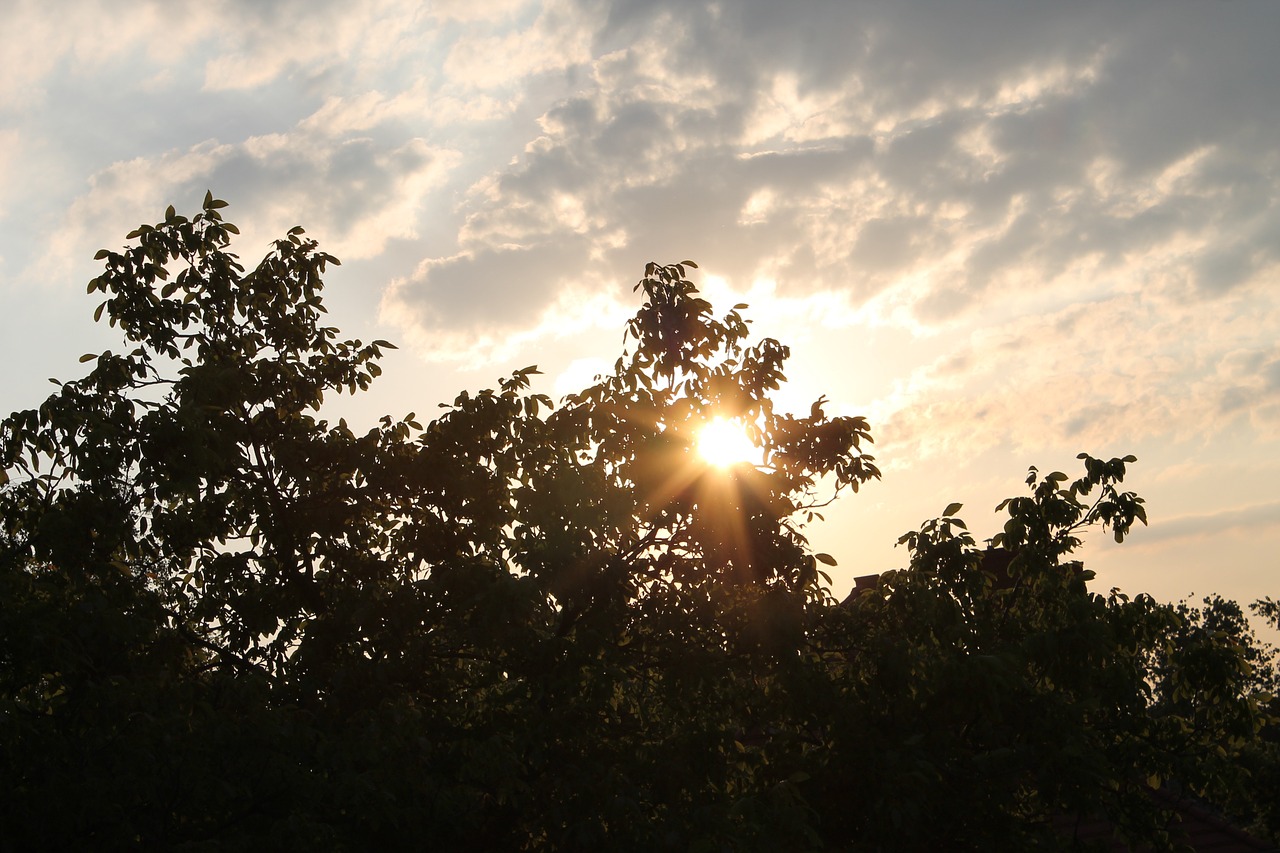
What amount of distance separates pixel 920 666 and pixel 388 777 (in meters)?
4.72

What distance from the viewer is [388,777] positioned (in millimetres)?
8477

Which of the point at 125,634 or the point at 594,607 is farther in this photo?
the point at 594,607

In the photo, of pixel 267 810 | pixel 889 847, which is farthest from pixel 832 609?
pixel 267 810

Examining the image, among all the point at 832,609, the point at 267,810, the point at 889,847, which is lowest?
the point at 889,847

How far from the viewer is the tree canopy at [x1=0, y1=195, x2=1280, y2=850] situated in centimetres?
850

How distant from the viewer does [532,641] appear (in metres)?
9.87

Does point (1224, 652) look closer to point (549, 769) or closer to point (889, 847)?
point (889, 847)

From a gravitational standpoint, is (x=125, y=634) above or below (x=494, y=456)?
below

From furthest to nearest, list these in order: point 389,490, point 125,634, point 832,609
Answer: point 389,490 < point 832,609 < point 125,634

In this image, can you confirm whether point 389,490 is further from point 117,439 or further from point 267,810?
point 267,810

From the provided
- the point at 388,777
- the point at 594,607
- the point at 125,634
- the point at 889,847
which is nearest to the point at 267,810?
the point at 388,777

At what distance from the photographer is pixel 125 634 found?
898cm

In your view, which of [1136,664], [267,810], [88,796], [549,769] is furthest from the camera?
[1136,664]

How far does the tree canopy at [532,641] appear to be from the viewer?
850 centimetres
